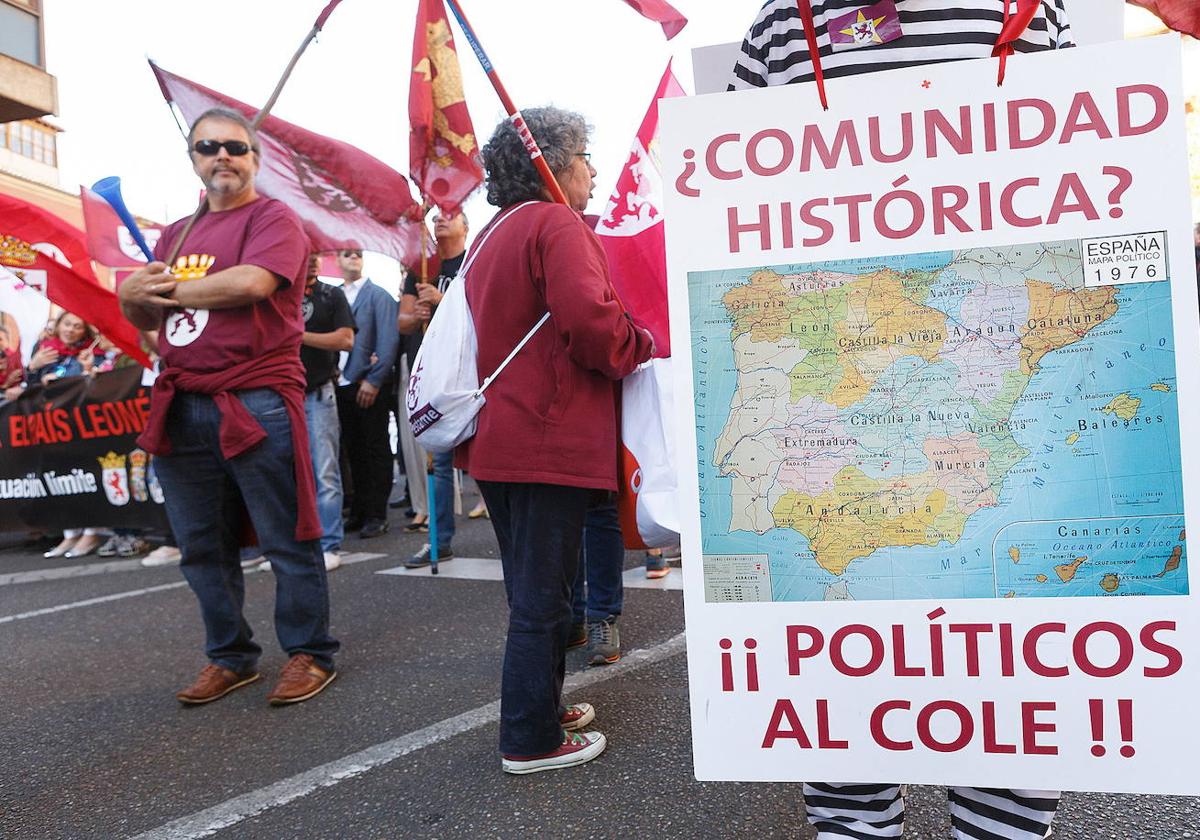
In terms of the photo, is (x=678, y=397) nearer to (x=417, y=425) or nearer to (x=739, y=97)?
(x=739, y=97)

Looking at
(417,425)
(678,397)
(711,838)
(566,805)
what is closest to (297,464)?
(417,425)

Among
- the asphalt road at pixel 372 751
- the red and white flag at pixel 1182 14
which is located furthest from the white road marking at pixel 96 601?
the red and white flag at pixel 1182 14

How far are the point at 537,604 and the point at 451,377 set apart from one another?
0.63 meters

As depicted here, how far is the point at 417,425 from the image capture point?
8.45ft

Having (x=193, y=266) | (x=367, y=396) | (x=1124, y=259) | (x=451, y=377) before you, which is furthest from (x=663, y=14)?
(x=367, y=396)

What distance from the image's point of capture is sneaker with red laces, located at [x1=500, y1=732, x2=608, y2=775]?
2477mm

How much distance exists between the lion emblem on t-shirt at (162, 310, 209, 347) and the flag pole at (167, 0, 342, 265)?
6.6 inches

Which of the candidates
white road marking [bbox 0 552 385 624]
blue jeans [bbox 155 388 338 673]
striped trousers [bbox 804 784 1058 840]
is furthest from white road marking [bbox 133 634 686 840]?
Answer: white road marking [bbox 0 552 385 624]

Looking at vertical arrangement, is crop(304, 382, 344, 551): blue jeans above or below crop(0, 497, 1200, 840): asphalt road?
above

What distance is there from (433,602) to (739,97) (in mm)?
3563

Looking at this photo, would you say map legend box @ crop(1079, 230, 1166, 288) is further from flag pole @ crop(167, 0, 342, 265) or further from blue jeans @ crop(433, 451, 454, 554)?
blue jeans @ crop(433, 451, 454, 554)

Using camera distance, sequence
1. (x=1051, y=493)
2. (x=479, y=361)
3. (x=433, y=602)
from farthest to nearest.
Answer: (x=433, y=602), (x=479, y=361), (x=1051, y=493)

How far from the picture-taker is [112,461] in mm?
6781

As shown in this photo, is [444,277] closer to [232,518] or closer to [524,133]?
[232,518]
